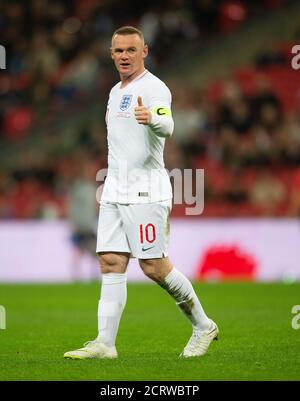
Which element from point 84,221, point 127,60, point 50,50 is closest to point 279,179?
point 84,221

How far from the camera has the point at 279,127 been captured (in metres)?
18.1

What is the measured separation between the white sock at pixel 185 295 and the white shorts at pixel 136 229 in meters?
0.18

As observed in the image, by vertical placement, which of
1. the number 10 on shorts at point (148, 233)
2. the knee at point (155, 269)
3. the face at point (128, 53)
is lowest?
the knee at point (155, 269)

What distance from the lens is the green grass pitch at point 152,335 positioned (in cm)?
634

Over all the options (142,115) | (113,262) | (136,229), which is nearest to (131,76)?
(142,115)

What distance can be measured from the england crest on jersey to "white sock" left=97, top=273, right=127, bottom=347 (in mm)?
1137

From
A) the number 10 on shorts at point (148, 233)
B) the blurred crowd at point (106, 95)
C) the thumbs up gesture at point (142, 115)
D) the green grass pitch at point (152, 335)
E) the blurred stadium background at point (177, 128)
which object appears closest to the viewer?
the green grass pitch at point (152, 335)

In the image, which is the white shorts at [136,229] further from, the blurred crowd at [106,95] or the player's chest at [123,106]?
the blurred crowd at [106,95]

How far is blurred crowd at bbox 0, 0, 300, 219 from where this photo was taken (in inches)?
685

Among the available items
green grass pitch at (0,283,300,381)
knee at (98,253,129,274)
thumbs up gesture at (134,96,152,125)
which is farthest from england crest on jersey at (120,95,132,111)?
green grass pitch at (0,283,300,381)

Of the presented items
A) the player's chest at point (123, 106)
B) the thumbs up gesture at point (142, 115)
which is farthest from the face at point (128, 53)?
the thumbs up gesture at point (142, 115)
